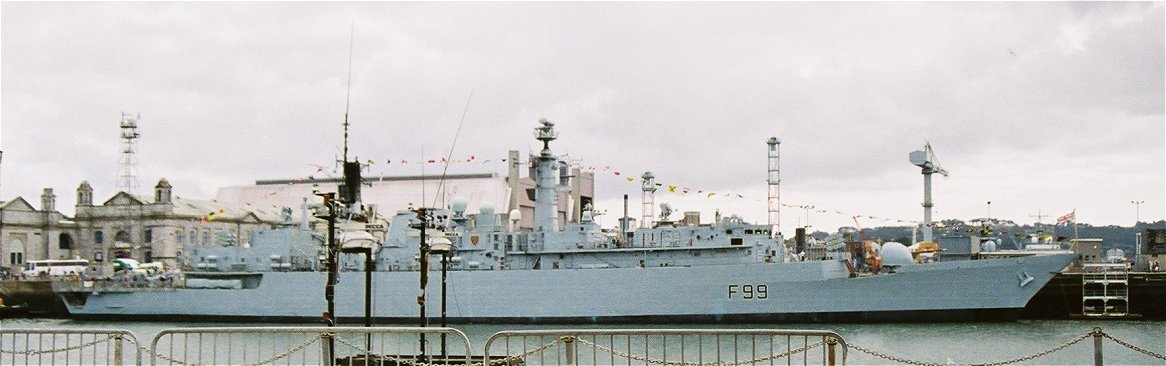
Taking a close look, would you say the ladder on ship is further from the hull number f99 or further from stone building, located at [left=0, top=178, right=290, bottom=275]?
stone building, located at [left=0, top=178, right=290, bottom=275]

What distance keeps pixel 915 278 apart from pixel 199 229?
41.7 m

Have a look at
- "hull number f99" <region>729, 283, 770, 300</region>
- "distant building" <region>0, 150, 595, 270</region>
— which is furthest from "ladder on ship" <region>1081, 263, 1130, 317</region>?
"distant building" <region>0, 150, 595, 270</region>

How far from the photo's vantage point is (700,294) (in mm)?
35844

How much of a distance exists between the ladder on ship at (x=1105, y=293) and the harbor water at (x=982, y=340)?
2073 millimetres

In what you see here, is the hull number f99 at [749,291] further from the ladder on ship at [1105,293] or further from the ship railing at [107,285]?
the ship railing at [107,285]

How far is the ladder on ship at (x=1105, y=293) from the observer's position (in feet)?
122

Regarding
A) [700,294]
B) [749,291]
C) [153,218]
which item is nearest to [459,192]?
[153,218]

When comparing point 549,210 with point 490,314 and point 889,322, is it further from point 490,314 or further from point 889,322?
point 889,322

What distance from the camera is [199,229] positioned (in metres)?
60.2

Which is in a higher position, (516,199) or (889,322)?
(516,199)

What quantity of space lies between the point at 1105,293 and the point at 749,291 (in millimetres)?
12783

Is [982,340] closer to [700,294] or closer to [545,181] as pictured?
[700,294]

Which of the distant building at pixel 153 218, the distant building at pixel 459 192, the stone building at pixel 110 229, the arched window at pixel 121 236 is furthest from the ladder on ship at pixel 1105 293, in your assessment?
the arched window at pixel 121 236

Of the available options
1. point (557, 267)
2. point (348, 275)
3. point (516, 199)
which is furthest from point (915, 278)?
point (516, 199)
